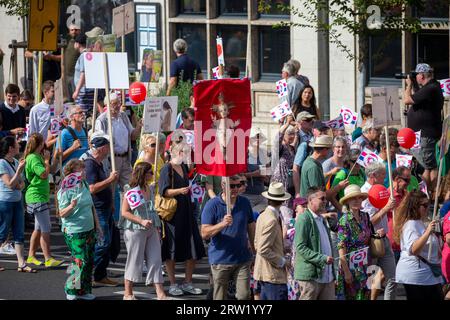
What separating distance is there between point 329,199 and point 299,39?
827 cm

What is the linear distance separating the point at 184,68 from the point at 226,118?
7.99 meters

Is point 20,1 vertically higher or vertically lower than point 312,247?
higher

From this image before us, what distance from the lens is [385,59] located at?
73.9ft

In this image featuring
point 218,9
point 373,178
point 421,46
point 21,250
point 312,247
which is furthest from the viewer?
point 218,9

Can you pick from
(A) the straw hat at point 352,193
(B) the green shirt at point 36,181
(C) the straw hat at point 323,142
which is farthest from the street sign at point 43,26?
(A) the straw hat at point 352,193

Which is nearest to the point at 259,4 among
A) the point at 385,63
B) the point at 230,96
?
the point at 385,63

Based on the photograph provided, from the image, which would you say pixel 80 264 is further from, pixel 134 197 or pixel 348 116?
pixel 348 116

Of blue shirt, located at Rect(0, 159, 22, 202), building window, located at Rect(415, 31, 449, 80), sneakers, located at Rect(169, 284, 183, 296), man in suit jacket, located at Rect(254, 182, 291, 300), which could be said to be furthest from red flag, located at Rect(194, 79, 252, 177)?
building window, located at Rect(415, 31, 449, 80)

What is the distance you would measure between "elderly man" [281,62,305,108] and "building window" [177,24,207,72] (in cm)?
521

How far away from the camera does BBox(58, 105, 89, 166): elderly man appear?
17.1m

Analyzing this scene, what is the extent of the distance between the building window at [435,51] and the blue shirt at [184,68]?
3539mm

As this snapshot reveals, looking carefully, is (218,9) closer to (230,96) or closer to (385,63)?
(385,63)

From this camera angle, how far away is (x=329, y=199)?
15.1 meters

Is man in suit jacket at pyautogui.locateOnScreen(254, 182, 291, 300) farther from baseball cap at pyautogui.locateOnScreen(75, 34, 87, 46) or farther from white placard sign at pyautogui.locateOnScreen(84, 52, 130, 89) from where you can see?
baseball cap at pyautogui.locateOnScreen(75, 34, 87, 46)
